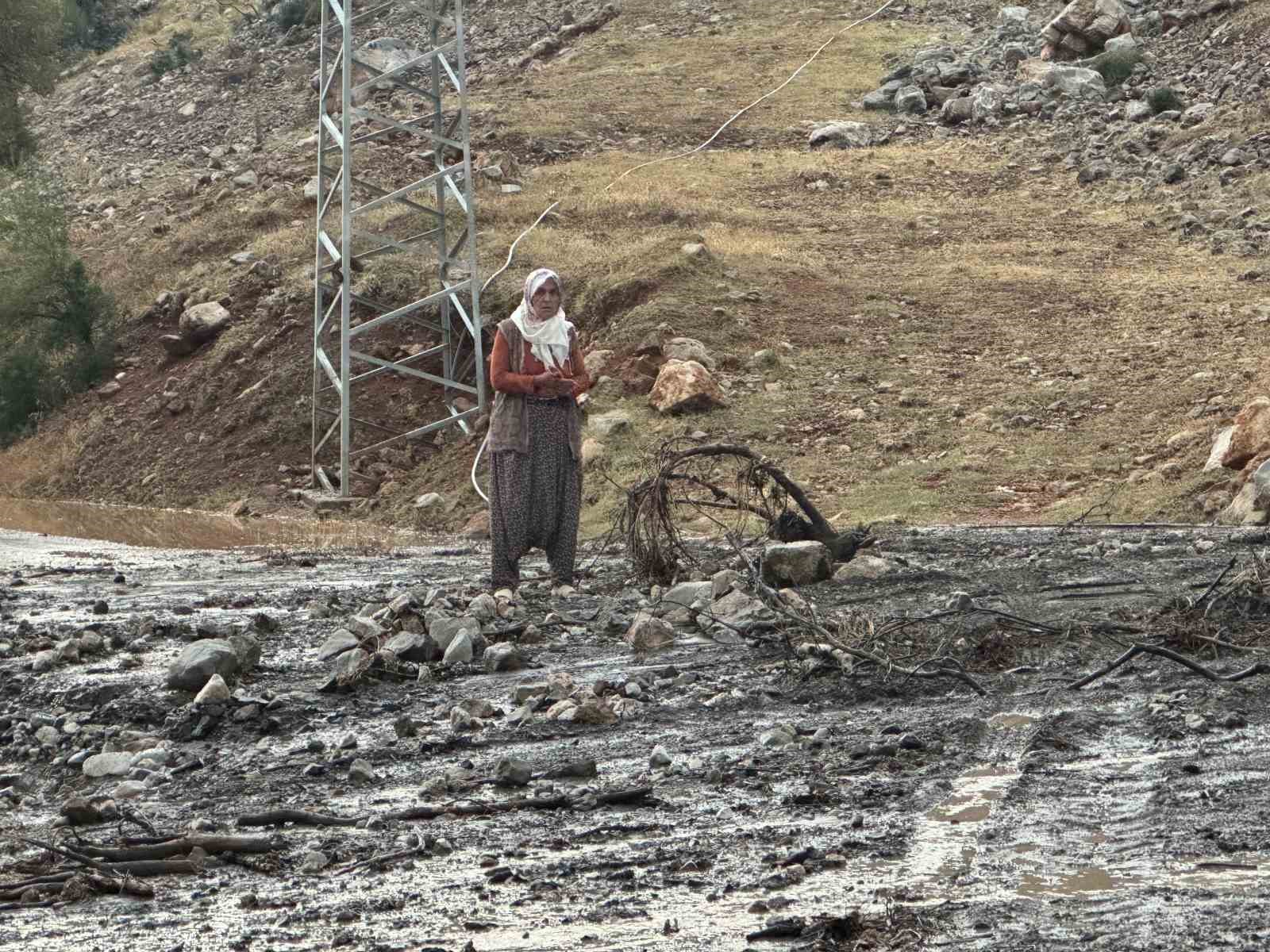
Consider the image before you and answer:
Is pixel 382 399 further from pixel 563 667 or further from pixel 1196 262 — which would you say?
pixel 563 667

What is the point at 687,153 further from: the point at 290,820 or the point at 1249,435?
the point at 290,820

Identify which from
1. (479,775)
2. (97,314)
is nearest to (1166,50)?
(97,314)

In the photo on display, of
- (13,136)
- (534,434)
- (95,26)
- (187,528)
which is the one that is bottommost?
(187,528)

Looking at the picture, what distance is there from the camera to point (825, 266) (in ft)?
62.1

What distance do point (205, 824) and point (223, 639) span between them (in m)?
2.42

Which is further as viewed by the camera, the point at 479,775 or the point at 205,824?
the point at 479,775

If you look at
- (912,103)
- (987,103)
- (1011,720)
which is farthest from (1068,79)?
(1011,720)

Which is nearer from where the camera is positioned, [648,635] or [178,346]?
[648,635]

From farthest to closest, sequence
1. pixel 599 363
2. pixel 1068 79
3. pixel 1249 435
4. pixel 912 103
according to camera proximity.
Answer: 1. pixel 912 103
2. pixel 1068 79
3. pixel 599 363
4. pixel 1249 435

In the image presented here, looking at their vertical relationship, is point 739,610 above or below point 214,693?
below

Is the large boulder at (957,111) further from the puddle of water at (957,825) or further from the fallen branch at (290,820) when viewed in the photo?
the fallen branch at (290,820)

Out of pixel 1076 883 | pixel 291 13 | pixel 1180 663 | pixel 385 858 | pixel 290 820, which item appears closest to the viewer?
pixel 1076 883

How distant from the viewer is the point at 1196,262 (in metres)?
18.0

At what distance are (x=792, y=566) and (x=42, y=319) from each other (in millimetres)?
18027
